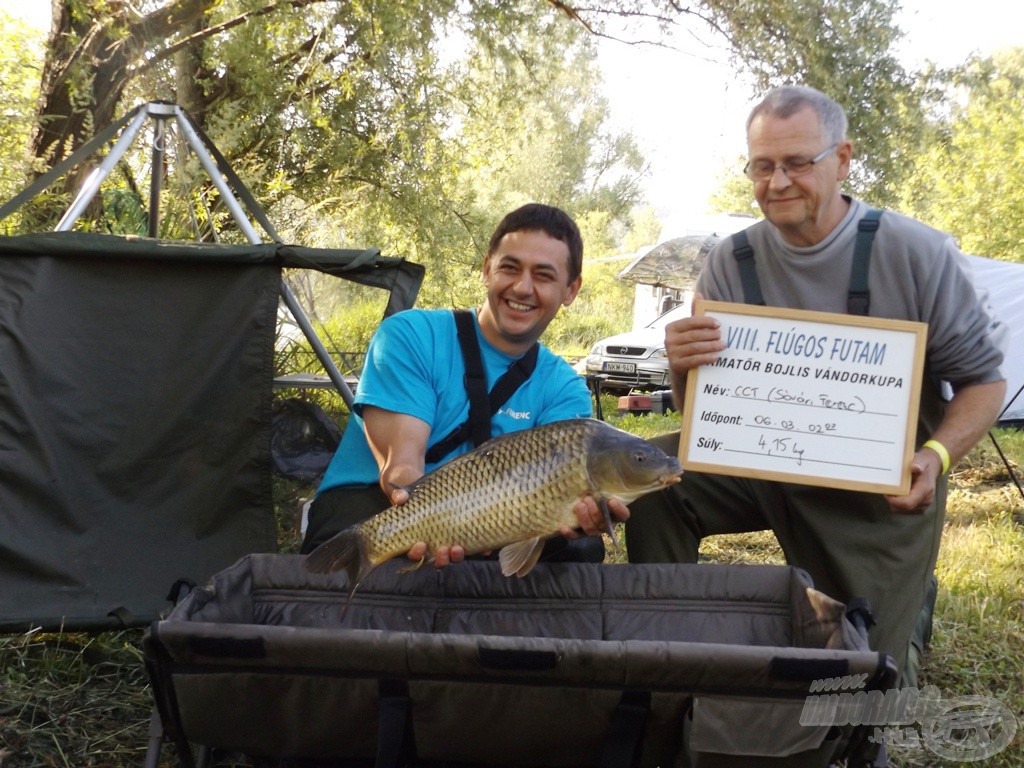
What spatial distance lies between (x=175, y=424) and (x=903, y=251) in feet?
6.36

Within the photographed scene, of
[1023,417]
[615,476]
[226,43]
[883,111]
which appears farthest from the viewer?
[1023,417]

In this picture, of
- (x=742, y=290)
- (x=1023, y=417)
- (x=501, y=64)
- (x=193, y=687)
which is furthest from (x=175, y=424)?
(x=1023, y=417)

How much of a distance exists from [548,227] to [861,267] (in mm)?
728

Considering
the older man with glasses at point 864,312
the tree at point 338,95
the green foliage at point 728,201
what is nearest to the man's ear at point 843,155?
the older man with glasses at point 864,312

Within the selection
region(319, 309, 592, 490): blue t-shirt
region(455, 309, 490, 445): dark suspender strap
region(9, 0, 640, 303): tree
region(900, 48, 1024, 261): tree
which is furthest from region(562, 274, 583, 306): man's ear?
region(900, 48, 1024, 261): tree

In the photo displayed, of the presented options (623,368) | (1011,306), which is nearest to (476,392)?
(1011,306)

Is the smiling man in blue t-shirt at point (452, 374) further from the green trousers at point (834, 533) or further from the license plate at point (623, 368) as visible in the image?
the license plate at point (623, 368)

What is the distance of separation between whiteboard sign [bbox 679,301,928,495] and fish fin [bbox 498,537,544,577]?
1.56 feet

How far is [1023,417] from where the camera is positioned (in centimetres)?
828

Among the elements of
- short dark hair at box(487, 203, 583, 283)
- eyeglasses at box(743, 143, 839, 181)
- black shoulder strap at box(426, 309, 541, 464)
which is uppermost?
eyeglasses at box(743, 143, 839, 181)

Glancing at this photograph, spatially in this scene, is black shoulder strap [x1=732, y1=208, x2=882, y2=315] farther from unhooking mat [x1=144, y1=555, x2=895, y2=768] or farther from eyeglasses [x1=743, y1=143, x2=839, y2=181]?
unhooking mat [x1=144, y1=555, x2=895, y2=768]

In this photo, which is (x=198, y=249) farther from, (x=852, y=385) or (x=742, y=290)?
(x=852, y=385)

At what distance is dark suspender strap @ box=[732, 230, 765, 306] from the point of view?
2.57m

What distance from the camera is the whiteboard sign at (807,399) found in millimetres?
2277
